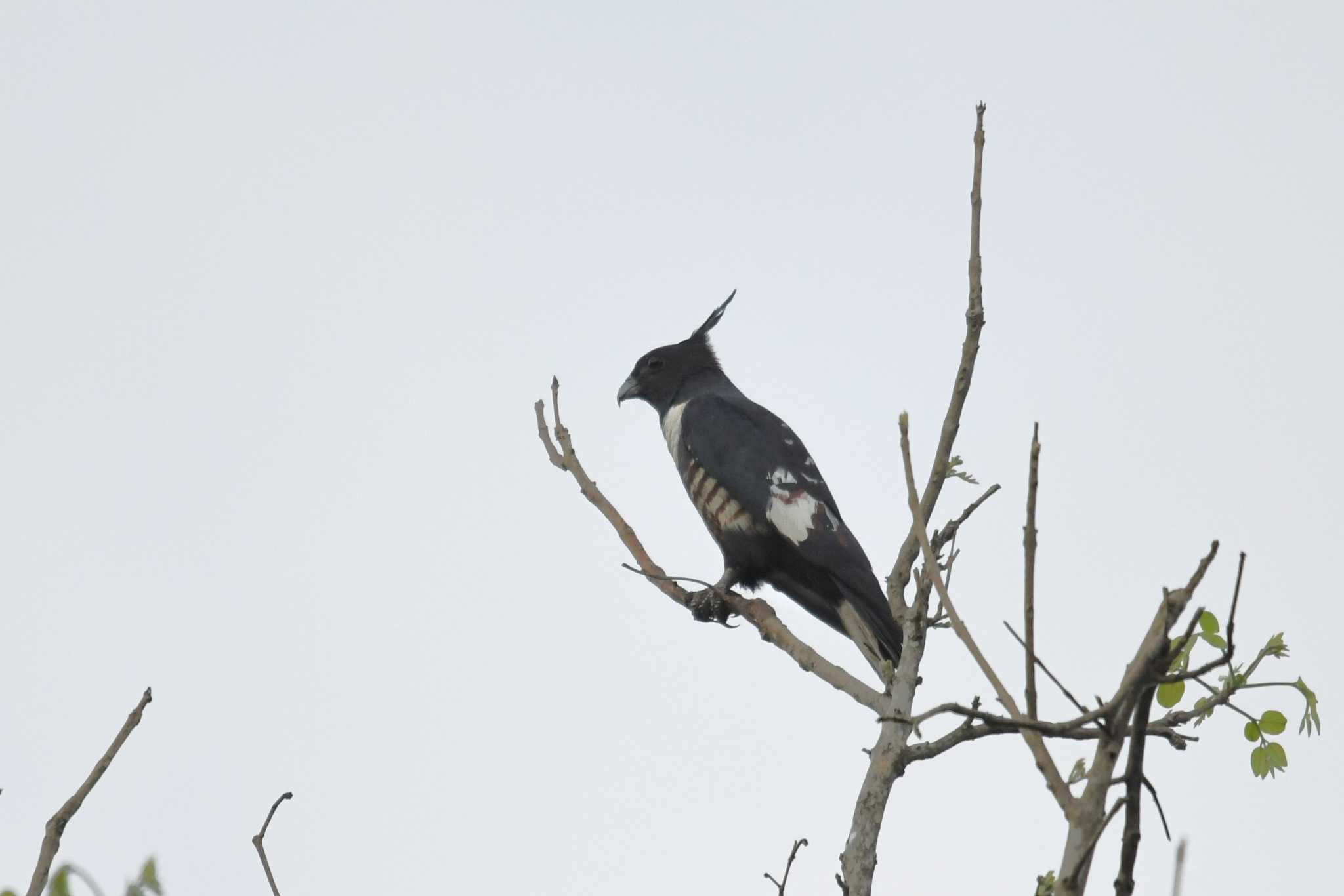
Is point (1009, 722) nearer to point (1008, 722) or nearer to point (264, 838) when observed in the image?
point (1008, 722)

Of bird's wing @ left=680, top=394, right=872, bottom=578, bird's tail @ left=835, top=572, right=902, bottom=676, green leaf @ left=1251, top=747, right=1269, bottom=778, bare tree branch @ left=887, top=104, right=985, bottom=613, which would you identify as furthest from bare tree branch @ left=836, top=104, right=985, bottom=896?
bird's wing @ left=680, top=394, right=872, bottom=578

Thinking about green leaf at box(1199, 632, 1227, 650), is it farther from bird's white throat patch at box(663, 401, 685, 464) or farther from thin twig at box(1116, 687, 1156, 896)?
bird's white throat patch at box(663, 401, 685, 464)

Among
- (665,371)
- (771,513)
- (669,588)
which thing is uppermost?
(665,371)

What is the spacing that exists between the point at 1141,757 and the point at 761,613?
126 inches

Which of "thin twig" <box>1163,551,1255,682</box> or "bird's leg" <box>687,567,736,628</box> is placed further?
"bird's leg" <box>687,567,736,628</box>

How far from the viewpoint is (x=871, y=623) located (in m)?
6.15

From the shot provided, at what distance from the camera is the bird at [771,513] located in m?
6.28

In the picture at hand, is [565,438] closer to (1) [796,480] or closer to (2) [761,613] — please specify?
(2) [761,613]

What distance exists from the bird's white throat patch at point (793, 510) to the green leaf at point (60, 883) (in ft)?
15.9

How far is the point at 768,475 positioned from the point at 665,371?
1762 mm

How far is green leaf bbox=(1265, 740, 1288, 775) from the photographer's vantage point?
301cm

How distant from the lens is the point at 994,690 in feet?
6.43

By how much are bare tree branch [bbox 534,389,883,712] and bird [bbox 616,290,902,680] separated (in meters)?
0.96

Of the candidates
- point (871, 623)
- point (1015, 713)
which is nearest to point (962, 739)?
point (1015, 713)
